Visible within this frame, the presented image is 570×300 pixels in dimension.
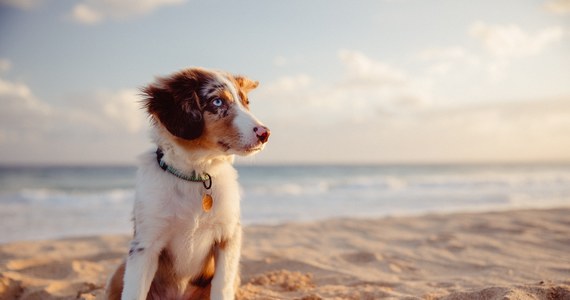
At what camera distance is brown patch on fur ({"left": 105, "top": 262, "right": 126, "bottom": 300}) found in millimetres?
3000

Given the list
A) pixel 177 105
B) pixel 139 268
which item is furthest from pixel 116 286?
pixel 177 105

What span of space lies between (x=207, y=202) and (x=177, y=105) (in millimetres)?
668

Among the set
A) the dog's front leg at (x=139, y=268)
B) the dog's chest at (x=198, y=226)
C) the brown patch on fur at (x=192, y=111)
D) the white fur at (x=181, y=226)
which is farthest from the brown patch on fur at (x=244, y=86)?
the dog's front leg at (x=139, y=268)

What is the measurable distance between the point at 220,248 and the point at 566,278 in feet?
11.3

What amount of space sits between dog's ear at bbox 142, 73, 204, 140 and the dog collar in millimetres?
225

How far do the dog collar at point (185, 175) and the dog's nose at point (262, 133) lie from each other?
0.45 meters

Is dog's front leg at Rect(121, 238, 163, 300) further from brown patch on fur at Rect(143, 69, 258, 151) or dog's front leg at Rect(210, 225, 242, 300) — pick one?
brown patch on fur at Rect(143, 69, 258, 151)

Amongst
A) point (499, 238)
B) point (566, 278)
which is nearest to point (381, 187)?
point (499, 238)

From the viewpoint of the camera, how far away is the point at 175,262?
281 centimetres

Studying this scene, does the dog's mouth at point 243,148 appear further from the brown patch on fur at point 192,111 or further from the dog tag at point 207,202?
the dog tag at point 207,202

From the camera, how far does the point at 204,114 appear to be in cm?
283

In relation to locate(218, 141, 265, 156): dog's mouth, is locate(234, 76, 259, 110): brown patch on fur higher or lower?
higher

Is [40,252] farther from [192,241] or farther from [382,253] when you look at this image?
[382,253]

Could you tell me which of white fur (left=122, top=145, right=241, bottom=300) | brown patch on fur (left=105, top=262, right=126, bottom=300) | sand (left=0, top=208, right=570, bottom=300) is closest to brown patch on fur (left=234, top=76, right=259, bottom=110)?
white fur (left=122, top=145, right=241, bottom=300)
